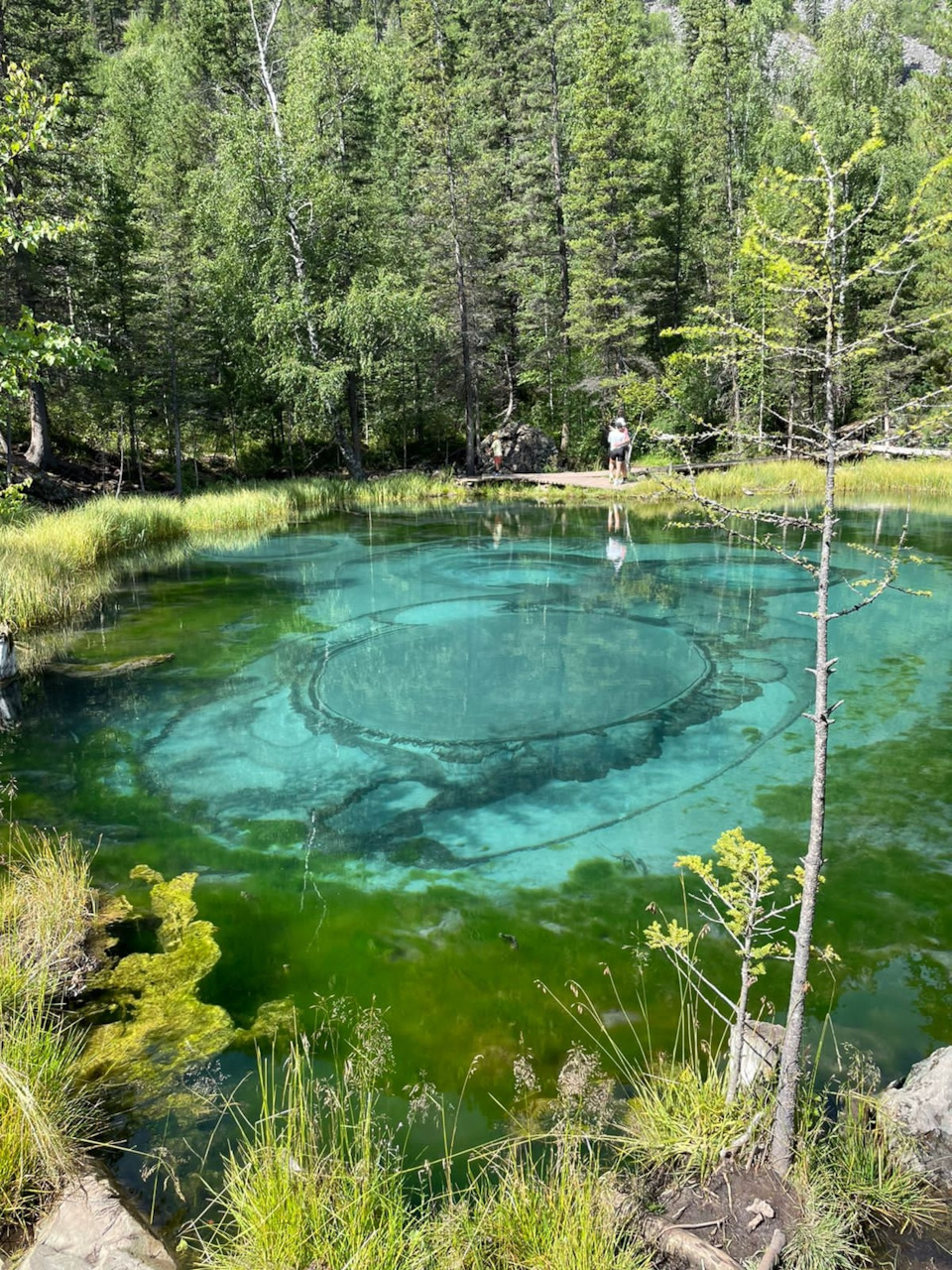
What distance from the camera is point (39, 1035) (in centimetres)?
290

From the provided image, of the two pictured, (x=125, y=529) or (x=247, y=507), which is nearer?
(x=125, y=529)

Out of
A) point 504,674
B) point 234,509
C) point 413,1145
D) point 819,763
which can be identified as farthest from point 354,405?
point 819,763

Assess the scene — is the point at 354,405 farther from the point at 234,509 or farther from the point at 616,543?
the point at 616,543

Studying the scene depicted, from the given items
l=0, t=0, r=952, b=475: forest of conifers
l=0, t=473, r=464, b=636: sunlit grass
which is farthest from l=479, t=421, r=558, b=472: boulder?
l=0, t=473, r=464, b=636: sunlit grass

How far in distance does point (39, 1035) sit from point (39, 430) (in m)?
18.9

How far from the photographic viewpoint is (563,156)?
27.9m

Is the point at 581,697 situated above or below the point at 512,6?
below

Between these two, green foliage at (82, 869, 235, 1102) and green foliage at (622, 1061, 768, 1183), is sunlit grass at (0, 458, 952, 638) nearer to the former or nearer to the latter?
green foliage at (82, 869, 235, 1102)

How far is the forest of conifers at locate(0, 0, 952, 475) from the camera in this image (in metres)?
20.6

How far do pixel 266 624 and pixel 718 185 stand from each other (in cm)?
2671

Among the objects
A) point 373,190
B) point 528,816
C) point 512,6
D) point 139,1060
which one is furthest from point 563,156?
point 139,1060

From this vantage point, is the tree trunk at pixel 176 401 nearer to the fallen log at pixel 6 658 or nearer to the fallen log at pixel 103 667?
the fallen log at pixel 103 667

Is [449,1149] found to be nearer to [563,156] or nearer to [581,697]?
[581,697]

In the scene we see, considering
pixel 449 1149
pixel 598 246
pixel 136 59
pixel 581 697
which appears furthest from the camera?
pixel 136 59
